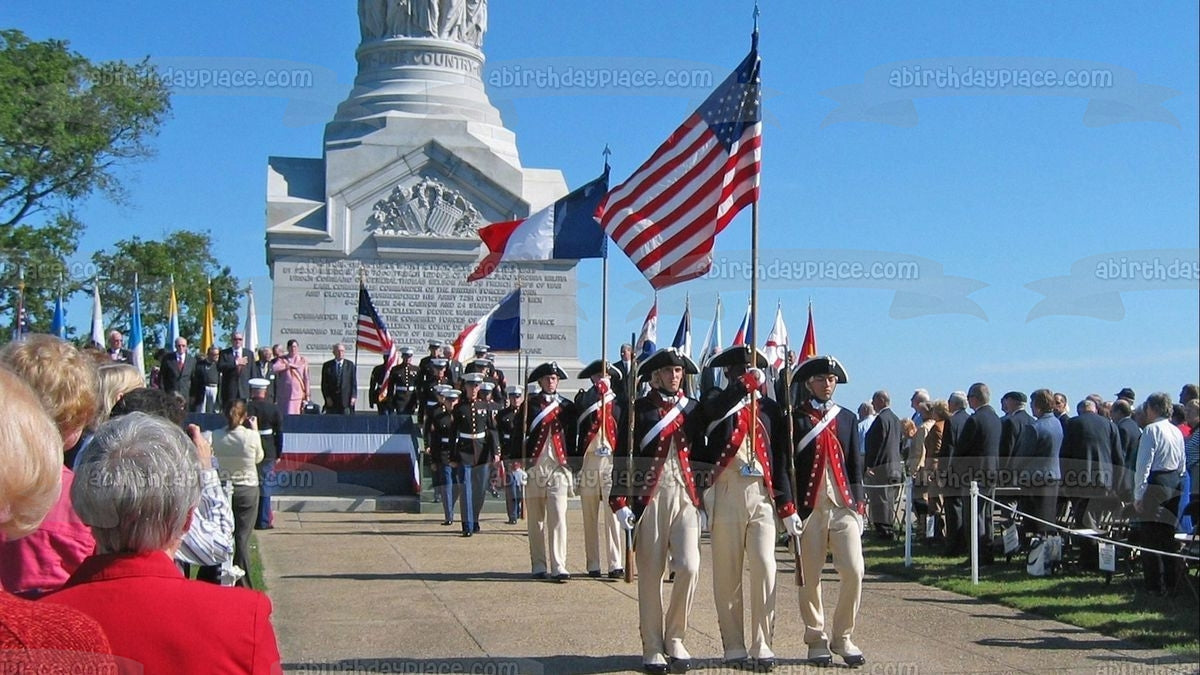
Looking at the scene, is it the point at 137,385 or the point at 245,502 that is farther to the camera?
the point at 245,502

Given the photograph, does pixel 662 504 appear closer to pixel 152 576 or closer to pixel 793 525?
pixel 793 525

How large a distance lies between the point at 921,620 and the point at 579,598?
2.83 metres

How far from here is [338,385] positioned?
23969 mm

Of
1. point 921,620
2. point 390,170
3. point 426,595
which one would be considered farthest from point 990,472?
point 390,170

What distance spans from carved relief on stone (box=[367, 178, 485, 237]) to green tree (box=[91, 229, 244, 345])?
68.8ft

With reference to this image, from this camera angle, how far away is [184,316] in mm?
55250

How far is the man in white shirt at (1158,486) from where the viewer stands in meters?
12.1

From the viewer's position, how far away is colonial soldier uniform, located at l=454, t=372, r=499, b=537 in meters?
16.8

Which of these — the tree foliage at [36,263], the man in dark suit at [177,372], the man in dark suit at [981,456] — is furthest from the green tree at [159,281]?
the man in dark suit at [981,456]

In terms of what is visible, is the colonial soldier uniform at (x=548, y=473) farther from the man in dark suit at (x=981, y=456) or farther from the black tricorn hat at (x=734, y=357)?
the man in dark suit at (x=981, y=456)

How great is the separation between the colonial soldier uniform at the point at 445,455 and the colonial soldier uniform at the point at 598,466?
14.2 ft

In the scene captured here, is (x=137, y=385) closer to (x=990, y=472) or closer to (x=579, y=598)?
(x=579, y=598)

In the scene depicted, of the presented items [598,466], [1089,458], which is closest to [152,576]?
[598,466]

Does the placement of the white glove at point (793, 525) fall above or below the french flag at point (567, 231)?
below
